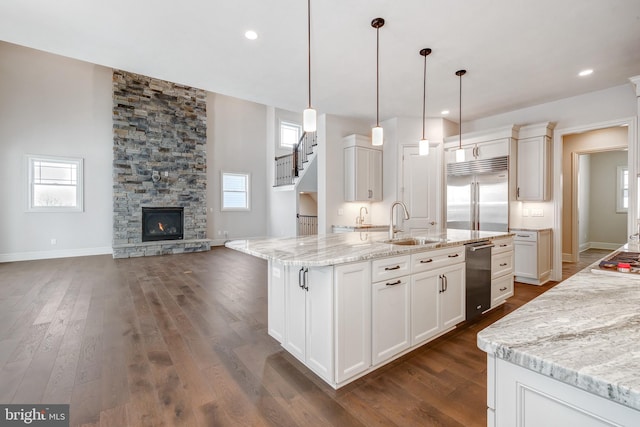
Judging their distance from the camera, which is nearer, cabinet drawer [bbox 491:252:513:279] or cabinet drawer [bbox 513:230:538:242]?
cabinet drawer [bbox 491:252:513:279]

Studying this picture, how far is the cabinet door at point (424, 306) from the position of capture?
2477 mm

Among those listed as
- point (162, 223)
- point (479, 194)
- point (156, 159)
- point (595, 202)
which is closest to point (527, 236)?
point (479, 194)

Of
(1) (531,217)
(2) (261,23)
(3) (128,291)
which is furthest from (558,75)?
(3) (128,291)

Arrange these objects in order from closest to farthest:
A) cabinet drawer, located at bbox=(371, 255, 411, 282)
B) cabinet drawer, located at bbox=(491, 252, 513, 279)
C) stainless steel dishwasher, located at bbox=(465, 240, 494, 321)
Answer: cabinet drawer, located at bbox=(371, 255, 411, 282)
stainless steel dishwasher, located at bbox=(465, 240, 494, 321)
cabinet drawer, located at bbox=(491, 252, 513, 279)

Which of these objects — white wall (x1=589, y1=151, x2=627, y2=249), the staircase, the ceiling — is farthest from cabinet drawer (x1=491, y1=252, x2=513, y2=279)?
white wall (x1=589, y1=151, x2=627, y2=249)

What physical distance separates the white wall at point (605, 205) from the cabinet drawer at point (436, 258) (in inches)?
307

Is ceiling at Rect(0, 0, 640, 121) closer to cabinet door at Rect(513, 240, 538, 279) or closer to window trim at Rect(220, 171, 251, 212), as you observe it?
cabinet door at Rect(513, 240, 538, 279)

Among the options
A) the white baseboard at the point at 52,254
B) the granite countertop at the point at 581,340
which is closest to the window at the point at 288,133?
the white baseboard at the point at 52,254

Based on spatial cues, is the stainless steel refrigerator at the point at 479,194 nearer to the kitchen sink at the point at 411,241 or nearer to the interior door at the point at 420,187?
the interior door at the point at 420,187

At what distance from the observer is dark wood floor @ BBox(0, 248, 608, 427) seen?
179 centimetres

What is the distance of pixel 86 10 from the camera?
2.80m

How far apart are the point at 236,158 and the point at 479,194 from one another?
7099 millimetres

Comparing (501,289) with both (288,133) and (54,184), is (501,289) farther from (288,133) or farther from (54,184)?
(54,184)

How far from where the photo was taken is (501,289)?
3602 millimetres
